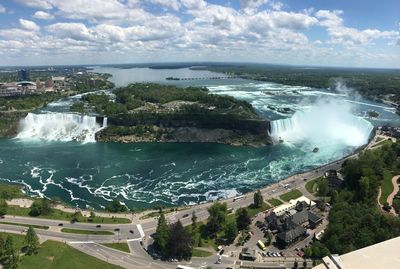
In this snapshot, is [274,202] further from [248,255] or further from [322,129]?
[322,129]

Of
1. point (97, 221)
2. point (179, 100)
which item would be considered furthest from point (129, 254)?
point (179, 100)

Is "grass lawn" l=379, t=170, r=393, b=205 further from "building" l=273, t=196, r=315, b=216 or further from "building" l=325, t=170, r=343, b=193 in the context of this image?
"building" l=273, t=196, r=315, b=216

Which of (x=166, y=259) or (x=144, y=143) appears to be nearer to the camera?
(x=166, y=259)

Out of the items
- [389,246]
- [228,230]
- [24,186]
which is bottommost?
[24,186]

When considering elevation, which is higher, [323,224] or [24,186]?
[323,224]

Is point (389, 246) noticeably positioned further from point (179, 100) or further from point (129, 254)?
point (179, 100)

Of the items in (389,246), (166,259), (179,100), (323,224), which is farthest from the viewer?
(179,100)
